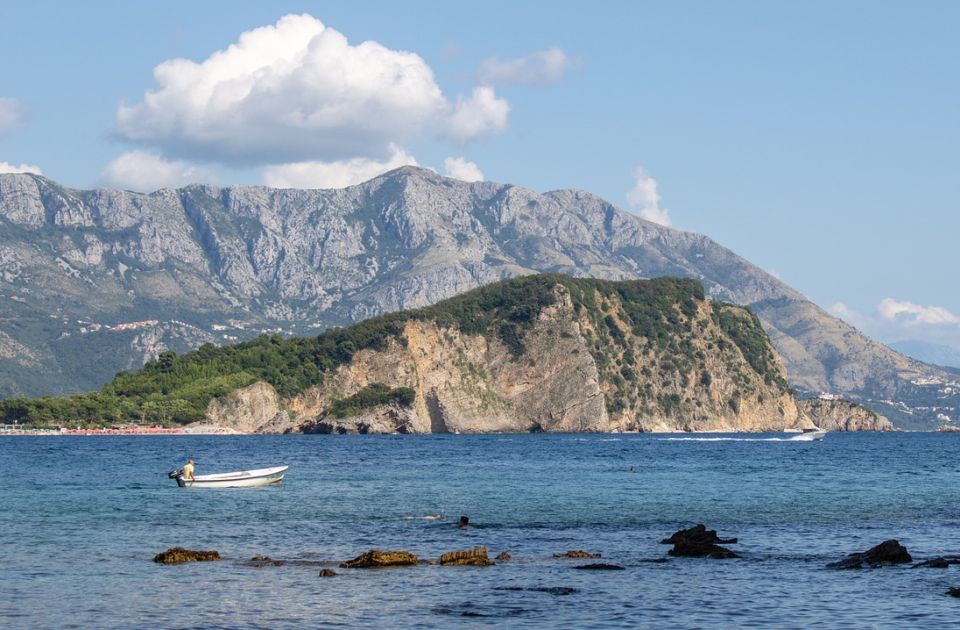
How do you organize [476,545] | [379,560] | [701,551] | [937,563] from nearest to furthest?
→ [379,560] < [937,563] < [701,551] < [476,545]

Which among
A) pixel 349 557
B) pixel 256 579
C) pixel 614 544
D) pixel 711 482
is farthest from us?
pixel 711 482

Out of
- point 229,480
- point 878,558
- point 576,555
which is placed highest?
point 229,480

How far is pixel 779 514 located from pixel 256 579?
36217 mm

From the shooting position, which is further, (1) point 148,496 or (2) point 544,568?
(1) point 148,496

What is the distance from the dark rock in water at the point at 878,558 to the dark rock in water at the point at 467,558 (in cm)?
1332

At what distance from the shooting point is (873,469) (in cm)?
12519

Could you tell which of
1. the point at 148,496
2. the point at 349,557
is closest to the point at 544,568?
the point at 349,557

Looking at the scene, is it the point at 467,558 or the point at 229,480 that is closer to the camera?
the point at 467,558

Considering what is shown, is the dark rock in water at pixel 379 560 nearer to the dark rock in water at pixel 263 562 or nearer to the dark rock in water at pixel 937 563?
the dark rock in water at pixel 263 562

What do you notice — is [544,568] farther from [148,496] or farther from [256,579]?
[148,496]

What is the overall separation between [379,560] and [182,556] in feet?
26.0

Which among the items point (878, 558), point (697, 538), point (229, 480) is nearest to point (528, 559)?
point (697, 538)

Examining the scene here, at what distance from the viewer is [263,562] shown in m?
47.4

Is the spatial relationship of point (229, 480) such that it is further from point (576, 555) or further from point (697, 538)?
point (697, 538)
